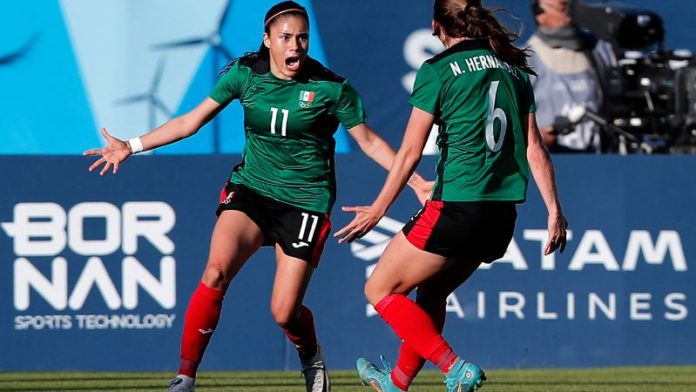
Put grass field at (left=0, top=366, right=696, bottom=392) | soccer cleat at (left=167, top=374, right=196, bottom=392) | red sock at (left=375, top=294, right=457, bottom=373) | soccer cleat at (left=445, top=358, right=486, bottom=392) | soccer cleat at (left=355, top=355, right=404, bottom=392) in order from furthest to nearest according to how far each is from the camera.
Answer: grass field at (left=0, top=366, right=696, bottom=392), soccer cleat at (left=167, top=374, right=196, bottom=392), soccer cleat at (left=355, top=355, right=404, bottom=392), red sock at (left=375, top=294, right=457, bottom=373), soccer cleat at (left=445, top=358, right=486, bottom=392)

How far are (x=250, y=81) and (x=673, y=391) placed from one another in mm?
3618

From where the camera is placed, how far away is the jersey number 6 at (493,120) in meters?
6.62

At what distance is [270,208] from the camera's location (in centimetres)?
757

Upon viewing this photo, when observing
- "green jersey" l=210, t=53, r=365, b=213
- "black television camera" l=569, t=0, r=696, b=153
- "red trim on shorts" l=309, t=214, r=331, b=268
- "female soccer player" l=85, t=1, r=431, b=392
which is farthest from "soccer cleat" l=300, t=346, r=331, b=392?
"black television camera" l=569, t=0, r=696, b=153

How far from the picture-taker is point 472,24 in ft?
21.9

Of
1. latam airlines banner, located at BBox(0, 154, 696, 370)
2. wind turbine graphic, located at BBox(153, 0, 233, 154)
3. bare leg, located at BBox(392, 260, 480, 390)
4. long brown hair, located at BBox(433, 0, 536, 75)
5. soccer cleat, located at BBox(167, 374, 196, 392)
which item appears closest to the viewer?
long brown hair, located at BBox(433, 0, 536, 75)

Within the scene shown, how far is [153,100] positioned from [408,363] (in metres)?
6.66

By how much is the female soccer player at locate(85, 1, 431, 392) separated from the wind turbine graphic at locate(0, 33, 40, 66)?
584cm

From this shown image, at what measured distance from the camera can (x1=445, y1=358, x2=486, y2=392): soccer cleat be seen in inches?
257

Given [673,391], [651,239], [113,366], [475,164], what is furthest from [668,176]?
[475,164]

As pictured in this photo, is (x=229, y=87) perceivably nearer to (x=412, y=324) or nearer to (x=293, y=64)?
(x=293, y=64)

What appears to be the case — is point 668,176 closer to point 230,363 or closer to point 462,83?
point 230,363

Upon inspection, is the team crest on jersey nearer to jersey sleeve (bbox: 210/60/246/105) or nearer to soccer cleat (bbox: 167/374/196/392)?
jersey sleeve (bbox: 210/60/246/105)

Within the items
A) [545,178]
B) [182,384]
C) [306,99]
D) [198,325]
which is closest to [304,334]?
[198,325]
